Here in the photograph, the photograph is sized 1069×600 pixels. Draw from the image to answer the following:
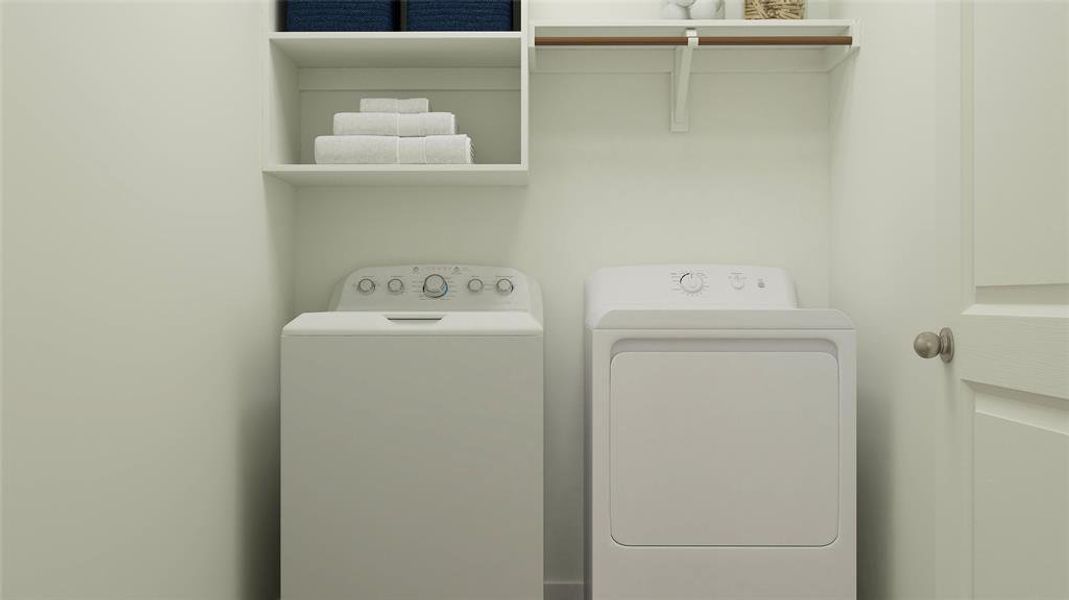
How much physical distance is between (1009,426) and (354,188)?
1.72m

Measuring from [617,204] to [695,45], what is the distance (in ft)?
1.58

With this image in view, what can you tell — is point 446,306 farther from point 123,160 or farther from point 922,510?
point 922,510

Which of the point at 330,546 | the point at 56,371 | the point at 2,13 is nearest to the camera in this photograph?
the point at 2,13

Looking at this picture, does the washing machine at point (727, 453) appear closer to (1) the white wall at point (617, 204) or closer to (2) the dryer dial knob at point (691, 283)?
(2) the dryer dial knob at point (691, 283)

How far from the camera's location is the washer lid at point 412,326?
1782 millimetres

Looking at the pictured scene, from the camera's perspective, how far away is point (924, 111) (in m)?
1.68

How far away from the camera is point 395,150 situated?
2.04 meters

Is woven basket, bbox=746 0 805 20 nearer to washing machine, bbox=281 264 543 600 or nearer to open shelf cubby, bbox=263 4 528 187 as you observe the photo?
open shelf cubby, bbox=263 4 528 187

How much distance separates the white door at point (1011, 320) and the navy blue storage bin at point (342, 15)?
4.39 feet

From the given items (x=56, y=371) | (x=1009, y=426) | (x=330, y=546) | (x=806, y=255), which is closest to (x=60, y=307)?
(x=56, y=371)

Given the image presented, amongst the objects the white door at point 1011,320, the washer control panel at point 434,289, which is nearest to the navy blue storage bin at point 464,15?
the washer control panel at point 434,289

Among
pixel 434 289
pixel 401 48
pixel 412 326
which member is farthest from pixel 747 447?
pixel 401 48

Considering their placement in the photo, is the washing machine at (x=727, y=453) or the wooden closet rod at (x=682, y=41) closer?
the washing machine at (x=727, y=453)

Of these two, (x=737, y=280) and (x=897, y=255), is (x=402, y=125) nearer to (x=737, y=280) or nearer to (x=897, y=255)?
(x=737, y=280)
